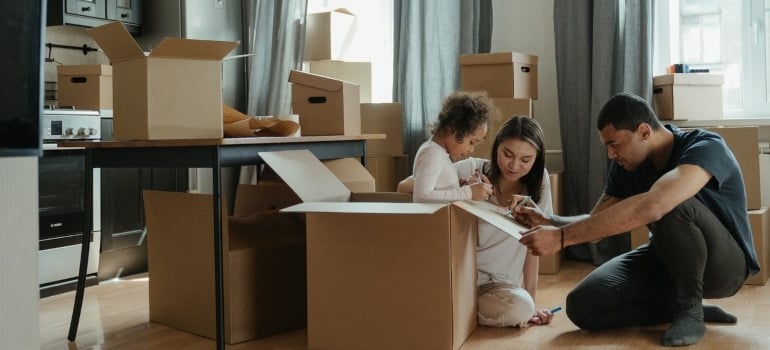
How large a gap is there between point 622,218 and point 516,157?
1.81 feet

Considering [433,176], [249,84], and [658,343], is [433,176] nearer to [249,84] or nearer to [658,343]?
[658,343]

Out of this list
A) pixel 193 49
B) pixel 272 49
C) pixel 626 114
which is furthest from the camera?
pixel 272 49

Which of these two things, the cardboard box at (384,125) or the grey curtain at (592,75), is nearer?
the grey curtain at (592,75)

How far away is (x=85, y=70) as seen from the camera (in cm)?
388

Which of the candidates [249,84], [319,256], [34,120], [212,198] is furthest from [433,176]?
[249,84]

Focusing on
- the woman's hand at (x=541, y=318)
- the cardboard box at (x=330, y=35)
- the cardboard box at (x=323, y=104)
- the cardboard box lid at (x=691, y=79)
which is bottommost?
the woman's hand at (x=541, y=318)

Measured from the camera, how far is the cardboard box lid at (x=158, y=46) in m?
2.46

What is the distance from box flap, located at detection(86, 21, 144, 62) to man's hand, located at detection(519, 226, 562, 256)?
1.28 m

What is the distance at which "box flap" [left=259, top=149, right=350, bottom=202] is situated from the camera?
248cm

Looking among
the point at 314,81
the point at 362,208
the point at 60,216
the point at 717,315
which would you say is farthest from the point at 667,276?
the point at 60,216

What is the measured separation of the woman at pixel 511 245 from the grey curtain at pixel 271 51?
213cm

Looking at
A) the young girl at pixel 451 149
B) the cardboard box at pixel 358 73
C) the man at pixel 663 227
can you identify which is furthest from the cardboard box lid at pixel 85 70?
the man at pixel 663 227

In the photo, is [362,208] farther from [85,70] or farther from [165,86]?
[85,70]

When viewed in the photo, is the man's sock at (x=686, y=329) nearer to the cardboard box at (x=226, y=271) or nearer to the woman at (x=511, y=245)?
the woman at (x=511, y=245)
